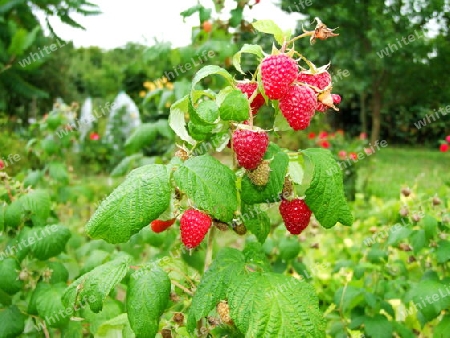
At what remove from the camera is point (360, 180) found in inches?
277

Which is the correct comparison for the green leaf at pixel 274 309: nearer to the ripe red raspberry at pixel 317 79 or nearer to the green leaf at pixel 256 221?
the green leaf at pixel 256 221

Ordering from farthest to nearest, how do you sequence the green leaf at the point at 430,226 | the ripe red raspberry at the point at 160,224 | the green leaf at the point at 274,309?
the green leaf at the point at 430,226, the ripe red raspberry at the point at 160,224, the green leaf at the point at 274,309

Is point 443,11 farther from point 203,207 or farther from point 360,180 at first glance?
point 203,207

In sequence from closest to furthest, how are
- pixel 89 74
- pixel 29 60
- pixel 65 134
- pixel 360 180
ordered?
pixel 65 134 → pixel 29 60 → pixel 360 180 → pixel 89 74

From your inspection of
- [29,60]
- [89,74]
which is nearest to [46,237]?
[29,60]

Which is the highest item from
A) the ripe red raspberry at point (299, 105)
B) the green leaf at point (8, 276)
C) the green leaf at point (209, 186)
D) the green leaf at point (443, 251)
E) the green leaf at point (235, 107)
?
the green leaf at point (235, 107)

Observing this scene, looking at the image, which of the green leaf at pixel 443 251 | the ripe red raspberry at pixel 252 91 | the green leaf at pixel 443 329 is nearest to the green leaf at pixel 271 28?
the ripe red raspberry at pixel 252 91

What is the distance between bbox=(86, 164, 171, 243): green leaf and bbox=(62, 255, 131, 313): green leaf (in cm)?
17

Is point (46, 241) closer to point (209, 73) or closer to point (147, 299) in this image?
point (147, 299)

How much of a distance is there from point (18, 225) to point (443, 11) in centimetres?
1225

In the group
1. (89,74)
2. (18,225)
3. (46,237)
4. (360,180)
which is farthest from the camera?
(89,74)

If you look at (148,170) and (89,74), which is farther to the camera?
(89,74)

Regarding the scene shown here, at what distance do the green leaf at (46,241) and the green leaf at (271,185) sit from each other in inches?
35.3

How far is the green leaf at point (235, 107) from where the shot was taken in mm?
927
